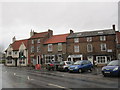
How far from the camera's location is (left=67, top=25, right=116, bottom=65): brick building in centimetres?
3059

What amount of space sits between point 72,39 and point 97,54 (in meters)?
7.43

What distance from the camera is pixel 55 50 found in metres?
36.4

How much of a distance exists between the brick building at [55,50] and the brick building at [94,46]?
1.46m

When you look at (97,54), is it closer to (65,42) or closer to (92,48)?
(92,48)

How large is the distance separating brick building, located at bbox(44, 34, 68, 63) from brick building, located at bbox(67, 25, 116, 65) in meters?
1.46

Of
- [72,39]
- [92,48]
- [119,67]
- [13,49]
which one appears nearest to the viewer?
[119,67]

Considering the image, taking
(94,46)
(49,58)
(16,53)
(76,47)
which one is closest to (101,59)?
(94,46)

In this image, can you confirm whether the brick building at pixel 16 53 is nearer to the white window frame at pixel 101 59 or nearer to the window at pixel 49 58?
the window at pixel 49 58

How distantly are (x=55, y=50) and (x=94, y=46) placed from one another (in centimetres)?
1049

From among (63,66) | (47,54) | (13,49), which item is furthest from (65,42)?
(13,49)

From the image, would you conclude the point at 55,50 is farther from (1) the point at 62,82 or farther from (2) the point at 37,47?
(1) the point at 62,82

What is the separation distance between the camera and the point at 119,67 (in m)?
12.3

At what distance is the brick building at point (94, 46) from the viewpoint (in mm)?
30594

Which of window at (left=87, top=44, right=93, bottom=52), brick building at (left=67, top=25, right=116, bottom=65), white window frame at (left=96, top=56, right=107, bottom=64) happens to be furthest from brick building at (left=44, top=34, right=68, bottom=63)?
white window frame at (left=96, top=56, right=107, bottom=64)
